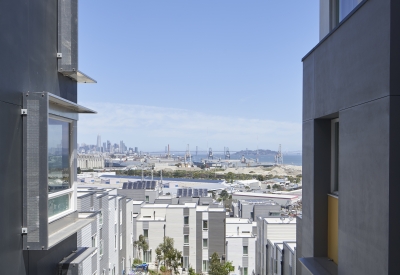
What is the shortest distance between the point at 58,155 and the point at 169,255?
19857mm

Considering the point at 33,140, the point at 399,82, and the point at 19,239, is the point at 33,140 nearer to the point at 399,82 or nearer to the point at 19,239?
the point at 19,239

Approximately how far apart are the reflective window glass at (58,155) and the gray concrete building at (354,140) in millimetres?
2810

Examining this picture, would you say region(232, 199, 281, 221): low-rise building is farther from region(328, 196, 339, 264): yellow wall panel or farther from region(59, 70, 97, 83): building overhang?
region(59, 70, 97, 83): building overhang

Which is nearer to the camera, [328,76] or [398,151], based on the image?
[398,151]

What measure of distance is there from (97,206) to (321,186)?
1126cm

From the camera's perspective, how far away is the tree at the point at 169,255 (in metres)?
23.1

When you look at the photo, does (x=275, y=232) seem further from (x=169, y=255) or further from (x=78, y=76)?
(x=78, y=76)

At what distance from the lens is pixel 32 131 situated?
11.4ft

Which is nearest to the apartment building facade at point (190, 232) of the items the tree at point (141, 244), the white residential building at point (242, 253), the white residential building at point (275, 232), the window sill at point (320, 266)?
the tree at point (141, 244)

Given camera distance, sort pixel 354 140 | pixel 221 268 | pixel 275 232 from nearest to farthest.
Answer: pixel 354 140 → pixel 275 232 → pixel 221 268

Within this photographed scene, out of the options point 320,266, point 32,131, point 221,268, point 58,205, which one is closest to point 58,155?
point 58,205

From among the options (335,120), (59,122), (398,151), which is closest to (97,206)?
(59,122)

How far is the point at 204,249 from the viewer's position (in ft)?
81.1

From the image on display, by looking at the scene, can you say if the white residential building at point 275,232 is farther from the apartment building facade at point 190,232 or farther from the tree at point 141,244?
the tree at point 141,244
